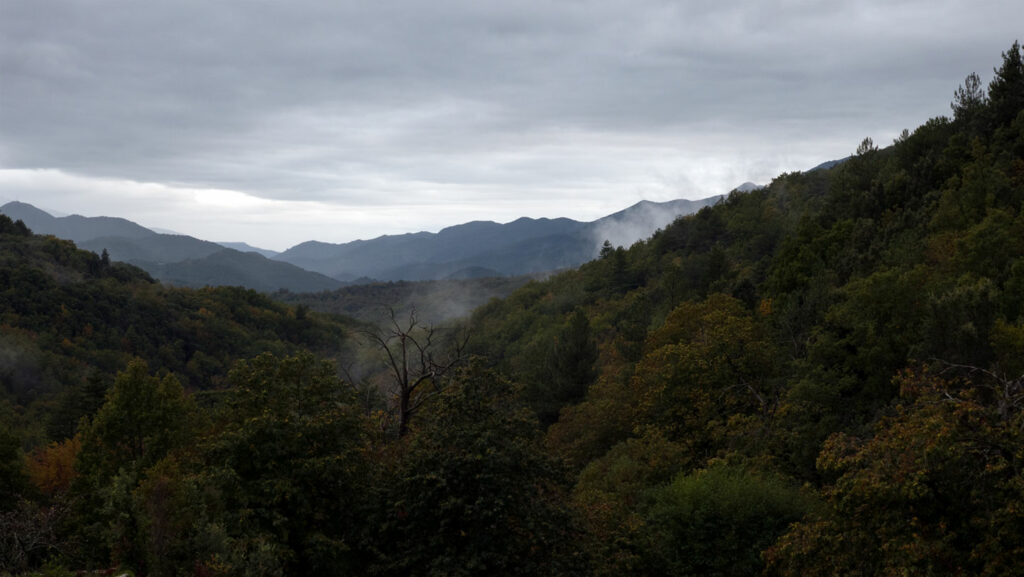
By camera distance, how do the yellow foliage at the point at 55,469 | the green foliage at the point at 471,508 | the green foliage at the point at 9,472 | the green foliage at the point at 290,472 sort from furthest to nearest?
the yellow foliage at the point at 55,469 → the green foliage at the point at 9,472 → the green foliage at the point at 290,472 → the green foliage at the point at 471,508

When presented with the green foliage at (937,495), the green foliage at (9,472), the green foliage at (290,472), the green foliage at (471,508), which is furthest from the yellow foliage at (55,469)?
the green foliage at (937,495)

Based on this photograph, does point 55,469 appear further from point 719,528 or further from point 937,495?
point 937,495

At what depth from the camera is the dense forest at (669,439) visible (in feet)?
36.1

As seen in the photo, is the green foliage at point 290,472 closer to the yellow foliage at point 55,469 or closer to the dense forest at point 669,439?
the dense forest at point 669,439

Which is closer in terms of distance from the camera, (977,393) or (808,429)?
(977,393)

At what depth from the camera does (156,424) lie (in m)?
26.6

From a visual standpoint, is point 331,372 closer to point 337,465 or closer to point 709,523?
point 337,465

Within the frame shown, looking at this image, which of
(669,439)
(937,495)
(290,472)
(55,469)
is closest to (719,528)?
(937,495)

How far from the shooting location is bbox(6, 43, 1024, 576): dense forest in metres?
11.0

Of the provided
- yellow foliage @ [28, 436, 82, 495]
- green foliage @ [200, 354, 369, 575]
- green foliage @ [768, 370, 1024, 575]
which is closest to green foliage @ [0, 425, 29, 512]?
yellow foliage @ [28, 436, 82, 495]

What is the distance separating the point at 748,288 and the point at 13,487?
36283 mm

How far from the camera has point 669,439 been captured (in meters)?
25.0

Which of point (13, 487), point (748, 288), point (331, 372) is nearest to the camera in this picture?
point (331, 372)

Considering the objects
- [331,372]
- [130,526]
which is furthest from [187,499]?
[331,372]
